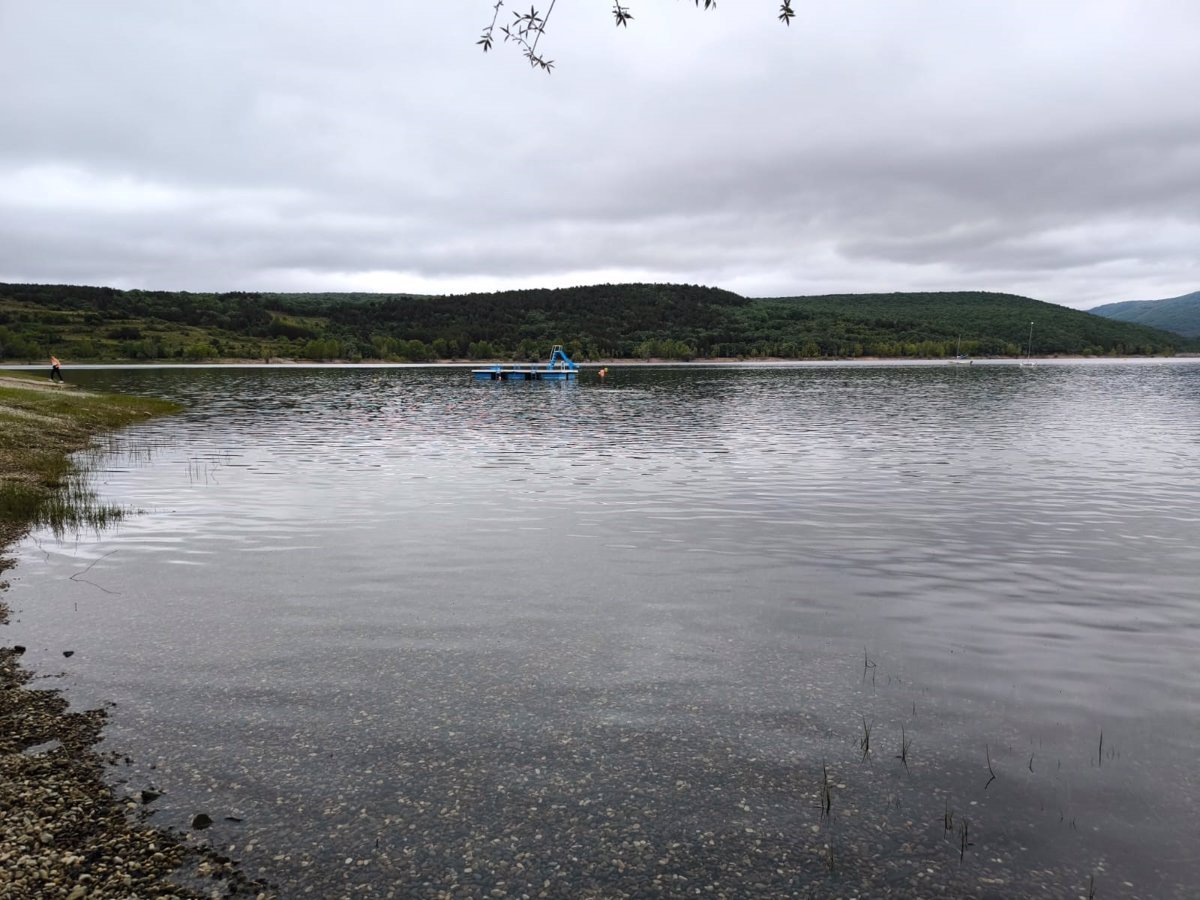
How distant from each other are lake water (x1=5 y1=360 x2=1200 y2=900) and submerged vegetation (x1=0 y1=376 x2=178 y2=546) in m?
1.67

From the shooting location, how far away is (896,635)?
13.2 meters

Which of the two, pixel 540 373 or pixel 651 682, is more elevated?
pixel 540 373

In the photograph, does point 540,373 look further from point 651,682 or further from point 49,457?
point 651,682

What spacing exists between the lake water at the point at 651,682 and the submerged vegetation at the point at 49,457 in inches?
65.9

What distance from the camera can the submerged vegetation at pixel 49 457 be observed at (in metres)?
21.7

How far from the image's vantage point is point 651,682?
11.3 m

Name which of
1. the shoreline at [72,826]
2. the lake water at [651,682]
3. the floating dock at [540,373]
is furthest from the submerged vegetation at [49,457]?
the floating dock at [540,373]

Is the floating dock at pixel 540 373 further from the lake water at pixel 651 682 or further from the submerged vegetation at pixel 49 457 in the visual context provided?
the lake water at pixel 651 682

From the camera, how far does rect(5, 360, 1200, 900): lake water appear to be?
24.2ft

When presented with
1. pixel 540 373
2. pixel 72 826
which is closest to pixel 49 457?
pixel 72 826

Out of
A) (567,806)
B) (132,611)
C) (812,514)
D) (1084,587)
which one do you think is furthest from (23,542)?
(1084,587)

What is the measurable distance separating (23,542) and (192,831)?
51.5 feet

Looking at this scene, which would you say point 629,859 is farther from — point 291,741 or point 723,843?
point 291,741

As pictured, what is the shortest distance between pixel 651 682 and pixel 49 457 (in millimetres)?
30484
